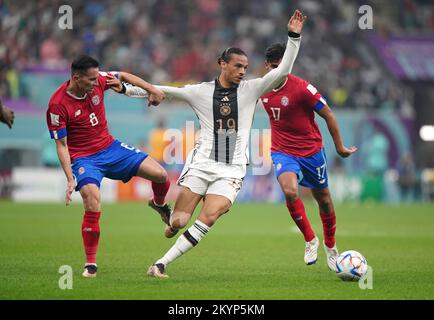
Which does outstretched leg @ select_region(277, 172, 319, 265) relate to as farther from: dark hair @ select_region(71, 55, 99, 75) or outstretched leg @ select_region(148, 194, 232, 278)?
dark hair @ select_region(71, 55, 99, 75)

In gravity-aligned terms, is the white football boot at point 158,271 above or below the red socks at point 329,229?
below

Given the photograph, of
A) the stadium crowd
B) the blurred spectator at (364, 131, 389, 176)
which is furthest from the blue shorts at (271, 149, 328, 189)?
the blurred spectator at (364, 131, 389, 176)

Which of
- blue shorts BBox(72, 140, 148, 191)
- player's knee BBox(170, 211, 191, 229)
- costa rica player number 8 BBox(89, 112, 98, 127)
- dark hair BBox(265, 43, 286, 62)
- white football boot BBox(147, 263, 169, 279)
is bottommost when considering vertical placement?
white football boot BBox(147, 263, 169, 279)

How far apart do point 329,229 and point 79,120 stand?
132 inches

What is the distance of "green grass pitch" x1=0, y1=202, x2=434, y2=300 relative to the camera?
9.12 m

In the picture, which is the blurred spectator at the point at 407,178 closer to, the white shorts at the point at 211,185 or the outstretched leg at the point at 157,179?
the outstretched leg at the point at 157,179

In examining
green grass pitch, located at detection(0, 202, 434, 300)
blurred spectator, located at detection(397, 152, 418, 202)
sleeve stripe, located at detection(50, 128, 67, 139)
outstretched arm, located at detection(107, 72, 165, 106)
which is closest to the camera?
green grass pitch, located at detection(0, 202, 434, 300)

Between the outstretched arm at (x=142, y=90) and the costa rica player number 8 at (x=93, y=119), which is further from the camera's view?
the costa rica player number 8 at (x=93, y=119)

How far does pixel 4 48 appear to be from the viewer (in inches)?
1107

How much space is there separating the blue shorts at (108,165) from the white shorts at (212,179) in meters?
1.01

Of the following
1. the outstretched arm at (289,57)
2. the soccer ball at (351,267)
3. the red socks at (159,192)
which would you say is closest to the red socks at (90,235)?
the red socks at (159,192)

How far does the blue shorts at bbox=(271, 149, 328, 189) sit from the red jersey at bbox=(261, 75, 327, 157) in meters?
0.07

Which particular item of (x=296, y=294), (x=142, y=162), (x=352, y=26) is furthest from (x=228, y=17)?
(x=296, y=294)

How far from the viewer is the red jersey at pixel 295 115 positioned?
11578mm
